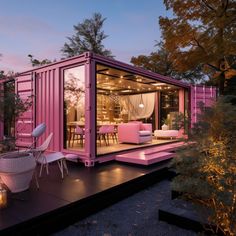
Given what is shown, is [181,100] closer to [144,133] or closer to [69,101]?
[144,133]

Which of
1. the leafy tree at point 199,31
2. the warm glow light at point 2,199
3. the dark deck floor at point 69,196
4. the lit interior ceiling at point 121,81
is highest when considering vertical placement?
the leafy tree at point 199,31

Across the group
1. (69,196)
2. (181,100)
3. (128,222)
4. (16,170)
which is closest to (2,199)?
(16,170)

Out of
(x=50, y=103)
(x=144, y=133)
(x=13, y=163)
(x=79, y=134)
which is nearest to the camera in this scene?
(x=13, y=163)

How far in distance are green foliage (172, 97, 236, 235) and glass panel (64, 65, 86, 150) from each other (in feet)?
10.6

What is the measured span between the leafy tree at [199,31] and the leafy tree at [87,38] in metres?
12.4

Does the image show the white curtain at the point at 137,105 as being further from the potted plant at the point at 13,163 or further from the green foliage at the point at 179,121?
the green foliage at the point at 179,121

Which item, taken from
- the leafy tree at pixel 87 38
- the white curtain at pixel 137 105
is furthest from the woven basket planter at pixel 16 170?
the leafy tree at pixel 87 38

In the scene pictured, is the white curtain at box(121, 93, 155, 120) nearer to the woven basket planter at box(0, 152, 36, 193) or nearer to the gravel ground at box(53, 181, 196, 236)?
the gravel ground at box(53, 181, 196, 236)

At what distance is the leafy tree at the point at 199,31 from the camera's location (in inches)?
290

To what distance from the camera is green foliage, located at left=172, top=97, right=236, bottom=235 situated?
74.8 inches

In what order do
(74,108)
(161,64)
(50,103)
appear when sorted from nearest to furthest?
(74,108) → (50,103) → (161,64)

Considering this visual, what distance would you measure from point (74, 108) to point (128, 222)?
3.28 meters

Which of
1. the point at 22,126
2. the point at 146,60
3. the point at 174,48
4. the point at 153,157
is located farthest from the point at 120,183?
the point at 146,60

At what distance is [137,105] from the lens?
1254 centimetres
